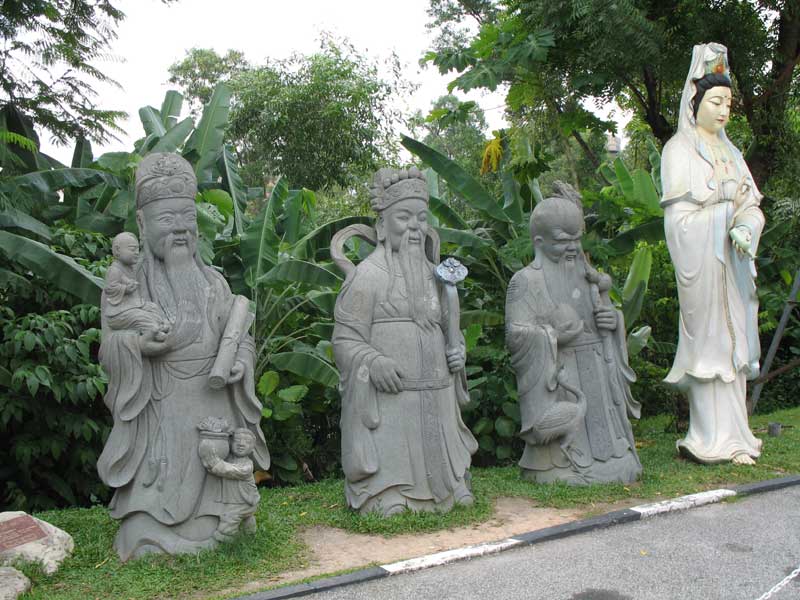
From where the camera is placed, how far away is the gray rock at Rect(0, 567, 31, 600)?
457cm

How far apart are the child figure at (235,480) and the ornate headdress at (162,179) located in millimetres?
1602

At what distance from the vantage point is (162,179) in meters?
5.34

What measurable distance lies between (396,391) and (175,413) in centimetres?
160

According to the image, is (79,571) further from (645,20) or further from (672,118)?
(672,118)

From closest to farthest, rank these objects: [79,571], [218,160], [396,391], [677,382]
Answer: [79,571]
[396,391]
[677,382]
[218,160]

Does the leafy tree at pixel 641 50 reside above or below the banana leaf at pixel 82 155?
above

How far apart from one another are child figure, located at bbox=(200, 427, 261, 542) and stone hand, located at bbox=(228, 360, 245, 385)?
1.12ft

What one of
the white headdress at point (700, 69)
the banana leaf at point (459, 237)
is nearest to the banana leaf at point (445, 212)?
the banana leaf at point (459, 237)

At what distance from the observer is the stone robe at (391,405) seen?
6.03 meters

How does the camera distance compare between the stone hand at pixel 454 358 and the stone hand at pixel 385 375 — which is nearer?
the stone hand at pixel 385 375

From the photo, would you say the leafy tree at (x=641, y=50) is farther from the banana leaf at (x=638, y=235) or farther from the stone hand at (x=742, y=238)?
the stone hand at (x=742, y=238)

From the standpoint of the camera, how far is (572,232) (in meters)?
7.02

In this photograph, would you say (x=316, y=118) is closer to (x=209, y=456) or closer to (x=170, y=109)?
(x=170, y=109)

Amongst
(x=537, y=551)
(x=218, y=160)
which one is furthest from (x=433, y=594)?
(x=218, y=160)
